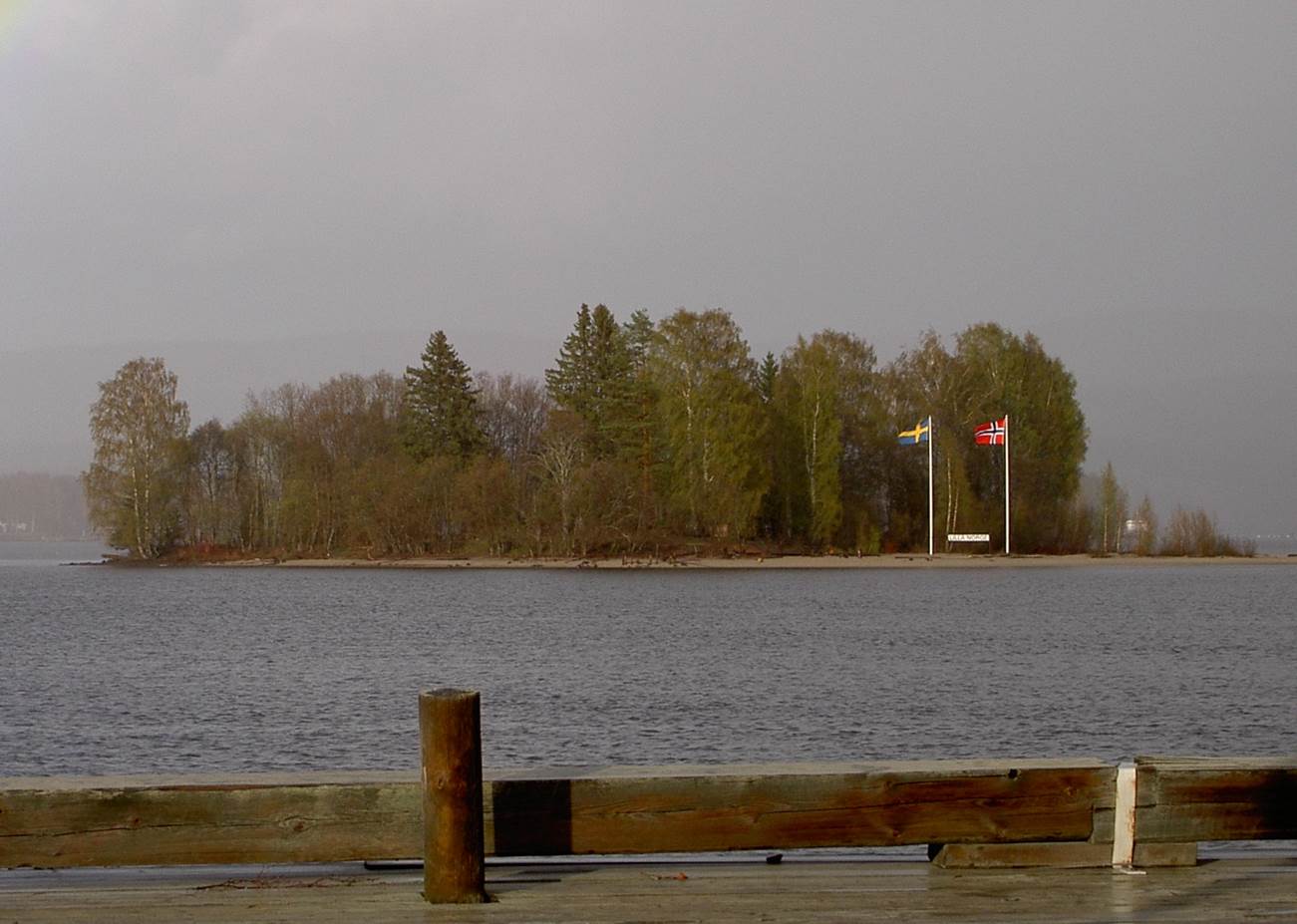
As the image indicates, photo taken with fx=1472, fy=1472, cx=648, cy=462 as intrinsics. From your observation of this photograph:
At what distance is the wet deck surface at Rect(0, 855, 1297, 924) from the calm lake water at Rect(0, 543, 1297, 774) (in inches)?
552

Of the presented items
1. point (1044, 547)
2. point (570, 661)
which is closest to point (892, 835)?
point (570, 661)

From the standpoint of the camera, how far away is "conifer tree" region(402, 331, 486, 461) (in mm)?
112625

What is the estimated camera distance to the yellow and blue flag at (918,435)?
9238 cm

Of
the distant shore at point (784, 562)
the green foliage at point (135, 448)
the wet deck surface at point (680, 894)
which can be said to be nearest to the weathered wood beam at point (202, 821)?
the wet deck surface at point (680, 894)

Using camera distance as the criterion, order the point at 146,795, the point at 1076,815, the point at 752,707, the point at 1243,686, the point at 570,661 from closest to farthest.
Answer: the point at 146,795 → the point at 1076,815 → the point at 752,707 → the point at 1243,686 → the point at 570,661

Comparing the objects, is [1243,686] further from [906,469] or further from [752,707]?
[906,469]

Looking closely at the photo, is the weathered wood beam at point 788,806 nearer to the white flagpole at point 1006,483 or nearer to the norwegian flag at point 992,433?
the norwegian flag at point 992,433

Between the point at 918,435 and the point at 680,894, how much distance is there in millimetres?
87240

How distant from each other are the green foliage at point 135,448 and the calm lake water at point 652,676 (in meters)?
32.9

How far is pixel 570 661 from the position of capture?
132 feet

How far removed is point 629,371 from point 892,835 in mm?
102584

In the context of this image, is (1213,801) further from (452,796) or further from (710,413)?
(710,413)

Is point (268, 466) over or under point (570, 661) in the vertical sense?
over

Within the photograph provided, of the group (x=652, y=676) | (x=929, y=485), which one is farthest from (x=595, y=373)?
(x=652, y=676)
